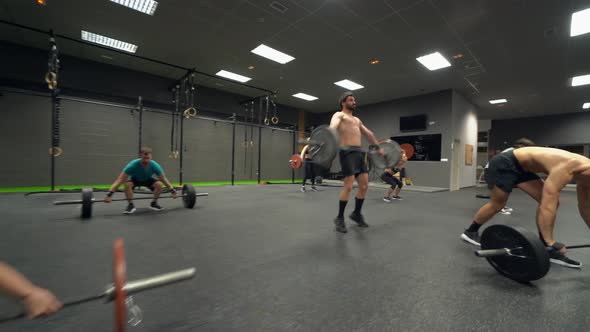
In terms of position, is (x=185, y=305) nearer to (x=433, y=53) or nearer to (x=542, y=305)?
(x=542, y=305)

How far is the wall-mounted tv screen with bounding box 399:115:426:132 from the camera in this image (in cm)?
796

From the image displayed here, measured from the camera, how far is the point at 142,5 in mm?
3977

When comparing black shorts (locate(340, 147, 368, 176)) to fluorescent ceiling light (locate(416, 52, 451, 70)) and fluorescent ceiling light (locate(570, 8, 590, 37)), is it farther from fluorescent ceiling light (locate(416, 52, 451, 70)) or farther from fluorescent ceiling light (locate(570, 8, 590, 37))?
fluorescent ceiling light (locate(570, 8, 590, 37))

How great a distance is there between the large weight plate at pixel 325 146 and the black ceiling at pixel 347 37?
2.63 m

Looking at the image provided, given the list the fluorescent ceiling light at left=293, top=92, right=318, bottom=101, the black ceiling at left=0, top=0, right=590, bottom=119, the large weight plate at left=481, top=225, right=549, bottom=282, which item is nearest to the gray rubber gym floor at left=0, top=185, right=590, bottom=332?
the large weight plate at left=481, top=225, right=549, bottom=282

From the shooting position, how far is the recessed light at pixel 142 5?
388 centimetres

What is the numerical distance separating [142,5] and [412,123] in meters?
7.74

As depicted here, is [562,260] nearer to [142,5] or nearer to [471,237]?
[471,237]

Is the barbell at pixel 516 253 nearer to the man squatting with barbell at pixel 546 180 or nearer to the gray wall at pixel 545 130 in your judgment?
the man squatting with barbell at pixel 546 180

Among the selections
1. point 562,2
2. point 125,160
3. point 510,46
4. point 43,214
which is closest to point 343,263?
point 43,214

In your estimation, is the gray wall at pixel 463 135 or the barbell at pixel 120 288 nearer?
the barbell at pixel 120 288

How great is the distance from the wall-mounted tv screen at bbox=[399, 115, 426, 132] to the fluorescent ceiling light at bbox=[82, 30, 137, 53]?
7.91 meters

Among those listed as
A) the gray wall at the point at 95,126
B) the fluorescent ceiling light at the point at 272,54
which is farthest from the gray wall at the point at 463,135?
the gray wall at the point at 95,126

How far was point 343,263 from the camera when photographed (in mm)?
1595
